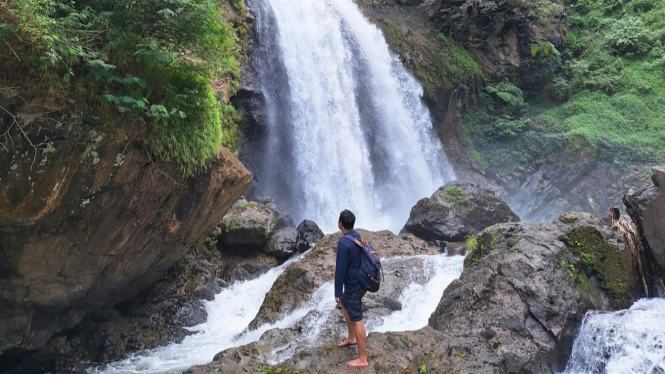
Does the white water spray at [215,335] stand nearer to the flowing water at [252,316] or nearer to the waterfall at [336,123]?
the flowing water at [252,316]

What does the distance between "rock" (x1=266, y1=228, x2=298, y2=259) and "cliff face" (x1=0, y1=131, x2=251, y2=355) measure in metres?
3.73

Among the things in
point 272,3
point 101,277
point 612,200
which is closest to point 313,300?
point 101,277

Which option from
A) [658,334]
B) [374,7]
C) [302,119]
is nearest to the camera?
[658,334]

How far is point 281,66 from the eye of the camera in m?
16.7

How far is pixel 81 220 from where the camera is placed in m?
5.89

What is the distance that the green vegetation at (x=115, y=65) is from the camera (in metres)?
4.72

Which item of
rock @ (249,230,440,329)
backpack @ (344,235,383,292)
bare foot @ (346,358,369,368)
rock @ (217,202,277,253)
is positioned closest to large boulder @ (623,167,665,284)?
backpack @ (344,235,383,292)

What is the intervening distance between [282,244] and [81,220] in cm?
595

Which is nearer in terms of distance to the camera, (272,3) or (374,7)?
(272,3)

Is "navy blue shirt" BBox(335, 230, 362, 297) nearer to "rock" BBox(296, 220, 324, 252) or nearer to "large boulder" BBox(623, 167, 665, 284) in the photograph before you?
"large boulder" BBox(623, 167, 665, 284)

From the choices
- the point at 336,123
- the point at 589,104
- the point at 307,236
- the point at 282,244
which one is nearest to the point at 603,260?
the point at 282,244

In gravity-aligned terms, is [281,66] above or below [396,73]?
below

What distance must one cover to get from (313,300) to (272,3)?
13421 mm

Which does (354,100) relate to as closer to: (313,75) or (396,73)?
(313,75)
